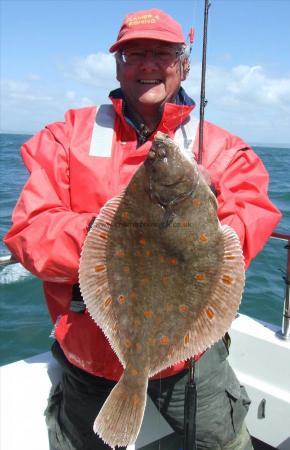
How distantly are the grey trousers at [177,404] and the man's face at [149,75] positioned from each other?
1628 mm

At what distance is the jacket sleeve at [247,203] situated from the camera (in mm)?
2484

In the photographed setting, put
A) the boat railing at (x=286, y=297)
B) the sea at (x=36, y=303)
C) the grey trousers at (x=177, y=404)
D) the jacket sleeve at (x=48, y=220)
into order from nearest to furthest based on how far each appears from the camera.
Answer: the jacket sleeve at (x=48, y=220)
the grey trousers at (x=177, y=404)
the boat railing at (x=286, y=297)
the sea at (x=36, y=303)

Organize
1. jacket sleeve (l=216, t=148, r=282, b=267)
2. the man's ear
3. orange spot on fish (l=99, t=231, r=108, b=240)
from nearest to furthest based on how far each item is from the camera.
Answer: orange spot on fish (l=99, t=231, r=108, b=240), jacket sleeve (l=216, t=148, r=282, b=267), the man's ear

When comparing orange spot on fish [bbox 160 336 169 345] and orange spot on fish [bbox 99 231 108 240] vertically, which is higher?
orange spot on fish [bbox 99 231 108 240]

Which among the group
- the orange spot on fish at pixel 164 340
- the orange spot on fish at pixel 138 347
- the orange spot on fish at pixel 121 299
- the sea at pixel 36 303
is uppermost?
the orange spot on fish at pixel 121 299

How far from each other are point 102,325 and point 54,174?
38.8 inches

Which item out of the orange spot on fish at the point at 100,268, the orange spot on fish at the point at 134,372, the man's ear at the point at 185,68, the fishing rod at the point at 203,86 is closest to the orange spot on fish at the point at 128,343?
the orange spot on fish at the point at 134,372

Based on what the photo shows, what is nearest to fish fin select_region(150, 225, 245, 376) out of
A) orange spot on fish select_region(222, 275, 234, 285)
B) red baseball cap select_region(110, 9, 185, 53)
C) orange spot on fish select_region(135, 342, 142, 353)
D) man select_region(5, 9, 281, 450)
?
orange spot on fish select_region(222, 275, 234, 285)

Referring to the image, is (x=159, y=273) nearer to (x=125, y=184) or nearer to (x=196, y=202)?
(x=196, y=202)

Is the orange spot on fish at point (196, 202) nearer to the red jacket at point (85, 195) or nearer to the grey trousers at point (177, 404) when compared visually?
the red jacket at point (85, 195)

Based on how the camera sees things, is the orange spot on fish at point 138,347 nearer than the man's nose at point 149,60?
Yes

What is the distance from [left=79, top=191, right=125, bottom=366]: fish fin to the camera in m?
2.24

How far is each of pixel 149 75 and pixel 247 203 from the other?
99 cm

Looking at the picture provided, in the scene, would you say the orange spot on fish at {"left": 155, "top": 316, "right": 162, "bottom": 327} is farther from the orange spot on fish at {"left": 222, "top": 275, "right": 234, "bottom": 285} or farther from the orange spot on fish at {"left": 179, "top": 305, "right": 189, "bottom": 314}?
the orange spot on fish at {"left": 222, "top": 275, "right": 234, "bottom": 285}
